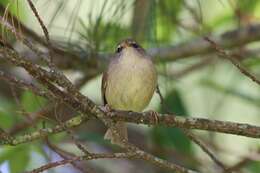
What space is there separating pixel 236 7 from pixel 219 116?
4.15 feet

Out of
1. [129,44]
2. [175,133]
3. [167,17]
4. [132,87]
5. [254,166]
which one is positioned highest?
[167,17]

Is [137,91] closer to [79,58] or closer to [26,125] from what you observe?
[79,58]

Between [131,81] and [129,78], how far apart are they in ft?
0.07

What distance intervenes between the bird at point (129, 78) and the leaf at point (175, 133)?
73 cm

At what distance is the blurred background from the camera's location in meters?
3.89

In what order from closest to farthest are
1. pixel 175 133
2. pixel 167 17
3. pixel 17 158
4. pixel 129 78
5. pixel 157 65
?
pixel 17 158 < pixel 129 78 < pixel 167 17 < pixel 157 65 < pixel 175 133

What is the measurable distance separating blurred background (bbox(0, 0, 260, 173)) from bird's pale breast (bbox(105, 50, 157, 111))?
0.11 metres

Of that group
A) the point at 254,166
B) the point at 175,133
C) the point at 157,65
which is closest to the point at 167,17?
the point at 157,65

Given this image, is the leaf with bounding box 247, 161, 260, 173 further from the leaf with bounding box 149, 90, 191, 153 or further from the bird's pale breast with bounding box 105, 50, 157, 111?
the bird's pale breast with bounding box 105, 50, 157, 111

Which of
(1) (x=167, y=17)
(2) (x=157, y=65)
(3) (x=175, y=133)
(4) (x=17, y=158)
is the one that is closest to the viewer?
(4) (x=17, y=158)

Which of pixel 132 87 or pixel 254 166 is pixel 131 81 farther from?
pixel 254 166

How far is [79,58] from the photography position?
4.26 metres

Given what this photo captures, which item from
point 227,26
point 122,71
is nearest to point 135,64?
point 122,71

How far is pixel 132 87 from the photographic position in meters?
4.12
